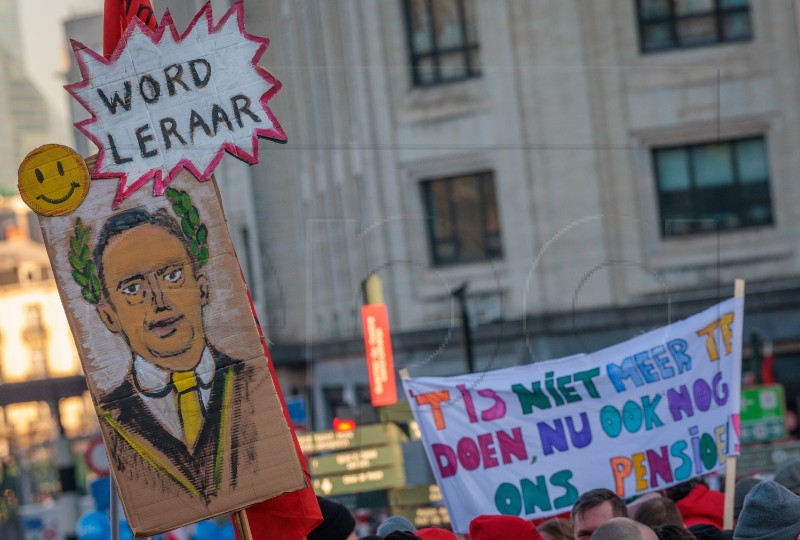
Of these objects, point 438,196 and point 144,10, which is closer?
point 144,10

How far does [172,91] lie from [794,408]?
16149 mm

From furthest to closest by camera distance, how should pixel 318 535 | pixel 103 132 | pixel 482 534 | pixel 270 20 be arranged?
pixel 270 20
pixel 318 535
pixel 482 534
pixel 103 132

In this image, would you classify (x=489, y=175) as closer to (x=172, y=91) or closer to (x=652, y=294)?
(x=652, y=294)

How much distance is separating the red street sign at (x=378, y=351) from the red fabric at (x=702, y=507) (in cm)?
922

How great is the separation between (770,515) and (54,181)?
2817 millimetres

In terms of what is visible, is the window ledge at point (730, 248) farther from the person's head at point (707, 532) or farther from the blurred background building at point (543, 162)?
the person's head at point (707, 532)

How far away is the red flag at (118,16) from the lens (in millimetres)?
5578

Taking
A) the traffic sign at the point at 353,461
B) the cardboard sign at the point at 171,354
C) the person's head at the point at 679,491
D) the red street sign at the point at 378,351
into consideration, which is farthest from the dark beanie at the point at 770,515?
the red street sign at the point at 378,351

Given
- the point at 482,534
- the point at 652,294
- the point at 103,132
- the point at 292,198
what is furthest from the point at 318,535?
the point at 292,198

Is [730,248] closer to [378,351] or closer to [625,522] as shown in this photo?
[378,351]

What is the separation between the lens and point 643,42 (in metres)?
19.5

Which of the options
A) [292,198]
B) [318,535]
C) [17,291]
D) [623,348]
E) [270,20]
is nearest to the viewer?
[318,535]

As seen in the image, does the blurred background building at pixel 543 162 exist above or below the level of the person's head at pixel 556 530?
above

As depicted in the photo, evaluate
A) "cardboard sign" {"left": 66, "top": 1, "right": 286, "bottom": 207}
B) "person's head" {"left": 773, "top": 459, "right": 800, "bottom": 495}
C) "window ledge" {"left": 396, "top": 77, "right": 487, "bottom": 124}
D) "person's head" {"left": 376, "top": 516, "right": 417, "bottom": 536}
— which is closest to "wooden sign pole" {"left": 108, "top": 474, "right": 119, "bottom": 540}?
"cardboard sign" {"left": 66, "top": 1, "right": 286, "bottom": 207}
